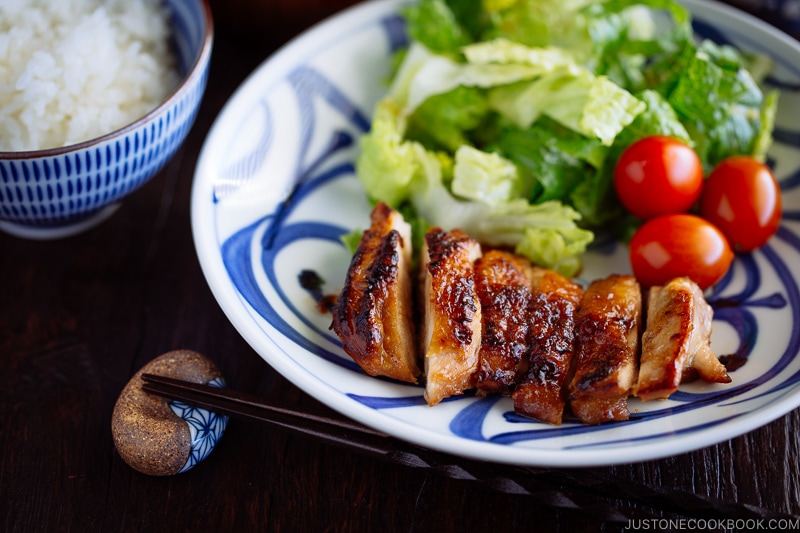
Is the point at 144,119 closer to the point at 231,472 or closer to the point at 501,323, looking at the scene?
the point at 231,472

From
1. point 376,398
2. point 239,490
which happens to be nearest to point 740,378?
point 376,398

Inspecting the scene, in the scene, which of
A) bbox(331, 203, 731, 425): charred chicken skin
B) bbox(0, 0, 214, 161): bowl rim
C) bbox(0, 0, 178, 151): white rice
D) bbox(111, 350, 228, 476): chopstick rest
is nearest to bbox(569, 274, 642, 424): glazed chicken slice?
bbox(331, 203, 731, 425): charred chicken skin

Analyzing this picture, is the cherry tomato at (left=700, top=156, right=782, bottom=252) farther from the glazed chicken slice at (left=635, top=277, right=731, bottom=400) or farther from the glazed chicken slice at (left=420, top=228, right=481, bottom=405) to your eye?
the glazed chicken slice at (left=420, top=228, right=481, bottom=405)

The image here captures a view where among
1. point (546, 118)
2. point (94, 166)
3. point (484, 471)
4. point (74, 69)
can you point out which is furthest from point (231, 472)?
point (546, 118)

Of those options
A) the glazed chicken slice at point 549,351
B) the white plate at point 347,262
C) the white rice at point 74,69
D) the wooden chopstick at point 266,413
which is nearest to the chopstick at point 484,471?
the wooden chopstick at point 266,413

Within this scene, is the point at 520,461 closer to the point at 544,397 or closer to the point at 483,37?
the point at 544,397

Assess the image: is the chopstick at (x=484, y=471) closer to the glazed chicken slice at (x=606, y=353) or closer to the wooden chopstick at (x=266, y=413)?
the wooden chopstick at (x=266, y=413)

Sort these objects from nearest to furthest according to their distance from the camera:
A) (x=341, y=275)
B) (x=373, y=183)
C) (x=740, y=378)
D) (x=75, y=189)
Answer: (x=740, y=378) → (x=75, y=189) → (x=341, y=275) → (x=373, y=183)
